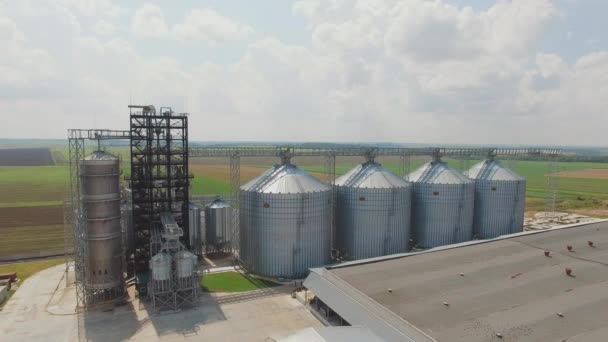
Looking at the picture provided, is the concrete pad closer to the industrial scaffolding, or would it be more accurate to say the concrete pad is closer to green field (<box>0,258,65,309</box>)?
the industrial scaffolding

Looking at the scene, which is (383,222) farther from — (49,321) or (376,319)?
(49,321)

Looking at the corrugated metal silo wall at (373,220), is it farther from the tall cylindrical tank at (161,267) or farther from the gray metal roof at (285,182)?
the tall cylindrical tank at (161,267)

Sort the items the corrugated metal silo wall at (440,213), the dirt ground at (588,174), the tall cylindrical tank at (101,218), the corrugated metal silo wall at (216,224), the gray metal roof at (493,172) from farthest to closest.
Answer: the dirt ground at (588,174)
the gray metal roof at (493,172)
the corrugated metal silo wall at (440,213)
the corrugated metal silo wall at (216,224)
the tall cylindrical tank at (101,218)

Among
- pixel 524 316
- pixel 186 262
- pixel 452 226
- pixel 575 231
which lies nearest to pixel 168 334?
pixel 186 262

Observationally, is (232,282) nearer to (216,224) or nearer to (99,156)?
(216,224)

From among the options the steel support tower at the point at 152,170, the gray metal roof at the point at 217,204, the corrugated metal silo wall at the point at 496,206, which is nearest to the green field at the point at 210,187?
the gray metal roof at the point at 217,204

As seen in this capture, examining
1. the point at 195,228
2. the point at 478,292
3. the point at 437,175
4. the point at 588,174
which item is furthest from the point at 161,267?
the point at 588,174

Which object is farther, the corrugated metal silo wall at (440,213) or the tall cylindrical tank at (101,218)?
the corrugated metal silo wall at (440,213)
